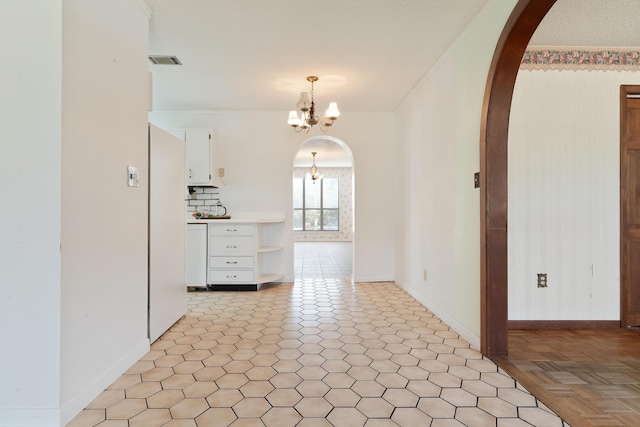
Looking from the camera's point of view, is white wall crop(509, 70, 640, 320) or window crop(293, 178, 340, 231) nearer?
white wall crop(509, 70, 640, 320)

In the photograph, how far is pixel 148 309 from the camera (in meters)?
2.46

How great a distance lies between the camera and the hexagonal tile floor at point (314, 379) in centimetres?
161

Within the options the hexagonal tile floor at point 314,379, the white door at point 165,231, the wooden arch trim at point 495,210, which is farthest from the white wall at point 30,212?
the wooden arch trim at point 495,210

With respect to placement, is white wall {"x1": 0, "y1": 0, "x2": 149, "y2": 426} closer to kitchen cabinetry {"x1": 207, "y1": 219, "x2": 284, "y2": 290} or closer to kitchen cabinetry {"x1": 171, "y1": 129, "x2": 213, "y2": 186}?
kitchen cabinetry {"x1": 207, "y1": 219, "x2": 284, "y2": 290}

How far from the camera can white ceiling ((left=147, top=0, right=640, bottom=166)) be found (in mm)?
2361

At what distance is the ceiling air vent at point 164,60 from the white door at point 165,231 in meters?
0.79

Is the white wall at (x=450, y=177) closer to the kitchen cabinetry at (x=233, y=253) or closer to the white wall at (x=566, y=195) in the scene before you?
the white wall at (x=566, y=195)

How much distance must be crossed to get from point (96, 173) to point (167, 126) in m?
3.28

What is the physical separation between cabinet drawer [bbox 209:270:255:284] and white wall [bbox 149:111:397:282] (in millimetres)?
687

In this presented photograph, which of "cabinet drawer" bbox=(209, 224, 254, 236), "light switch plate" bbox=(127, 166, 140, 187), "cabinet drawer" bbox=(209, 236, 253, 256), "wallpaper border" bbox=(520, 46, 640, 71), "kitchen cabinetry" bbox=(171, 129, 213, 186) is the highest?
"wallpaper border" bbox=(520, 46, 640, 71)

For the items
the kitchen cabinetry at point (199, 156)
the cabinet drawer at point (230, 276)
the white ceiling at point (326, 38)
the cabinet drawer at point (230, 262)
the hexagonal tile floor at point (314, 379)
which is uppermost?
the white ceiling at point (326, 38)

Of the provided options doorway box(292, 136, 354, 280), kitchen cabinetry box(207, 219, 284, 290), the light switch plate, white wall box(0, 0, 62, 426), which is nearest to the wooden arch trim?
the light switch plate

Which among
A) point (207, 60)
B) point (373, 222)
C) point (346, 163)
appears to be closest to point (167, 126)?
point (207, 60)

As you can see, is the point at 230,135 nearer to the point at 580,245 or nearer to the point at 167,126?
the point at 167,126
